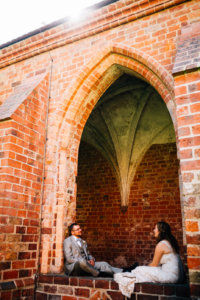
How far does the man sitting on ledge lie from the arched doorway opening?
13.2ft

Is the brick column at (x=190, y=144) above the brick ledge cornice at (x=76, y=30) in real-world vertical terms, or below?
below

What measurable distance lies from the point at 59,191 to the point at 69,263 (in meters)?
1.25

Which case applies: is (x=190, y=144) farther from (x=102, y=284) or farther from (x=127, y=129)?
(x=127, y=129)

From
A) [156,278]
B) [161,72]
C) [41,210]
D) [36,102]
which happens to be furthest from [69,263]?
[161,72]

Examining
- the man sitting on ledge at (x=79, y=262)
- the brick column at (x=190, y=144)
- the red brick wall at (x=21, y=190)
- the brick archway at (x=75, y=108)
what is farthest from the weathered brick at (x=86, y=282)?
the brick column at (x=190, y=144)

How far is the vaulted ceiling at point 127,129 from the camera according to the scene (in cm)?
829

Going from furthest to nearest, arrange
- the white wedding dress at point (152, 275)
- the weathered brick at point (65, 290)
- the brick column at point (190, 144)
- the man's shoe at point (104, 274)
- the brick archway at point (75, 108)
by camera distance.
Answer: the brick archway at point (75, 108) < the man's shoe at point (104, 274) < the weathered brick at point (65, 290) < the white wedding dress at point (152, 275) < the brick column at point (190, 144)

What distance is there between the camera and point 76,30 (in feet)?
18.4

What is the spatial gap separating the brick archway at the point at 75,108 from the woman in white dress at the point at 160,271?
4.62 feet

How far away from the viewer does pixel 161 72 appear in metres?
4.54

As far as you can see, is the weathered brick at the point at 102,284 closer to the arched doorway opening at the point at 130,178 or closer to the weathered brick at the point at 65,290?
the weathered brick at the point at 65,290

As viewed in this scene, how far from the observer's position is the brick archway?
4.77 m

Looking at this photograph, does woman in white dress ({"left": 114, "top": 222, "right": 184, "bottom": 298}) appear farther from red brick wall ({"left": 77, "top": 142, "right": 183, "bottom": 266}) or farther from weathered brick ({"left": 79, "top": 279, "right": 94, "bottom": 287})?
red brick wall ({"left": 77, "top": 142, "right": 183, "bottom": 266})

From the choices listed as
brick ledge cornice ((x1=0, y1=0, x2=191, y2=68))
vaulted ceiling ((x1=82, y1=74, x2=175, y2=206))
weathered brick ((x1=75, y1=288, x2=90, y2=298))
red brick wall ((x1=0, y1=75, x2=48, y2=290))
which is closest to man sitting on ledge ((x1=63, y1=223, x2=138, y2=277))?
weathered brick ((x1=75, y1=288, x2=90, y2=298))
